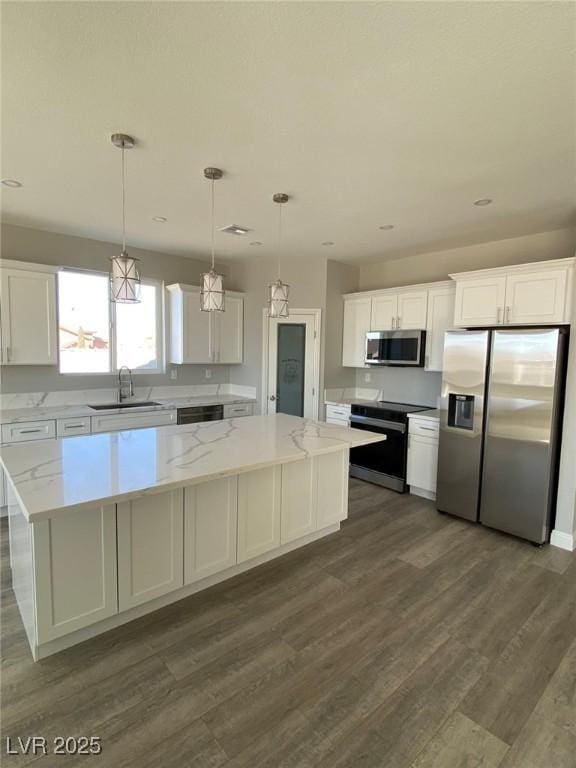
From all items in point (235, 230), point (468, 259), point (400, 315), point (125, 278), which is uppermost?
point (235, 230)

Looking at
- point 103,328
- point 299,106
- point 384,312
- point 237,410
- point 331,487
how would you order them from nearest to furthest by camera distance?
point 299,106 < point 331,487 < point 103,328 < point 384,312 < point 237,410

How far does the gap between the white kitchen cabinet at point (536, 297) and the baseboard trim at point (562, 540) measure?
5.79ft

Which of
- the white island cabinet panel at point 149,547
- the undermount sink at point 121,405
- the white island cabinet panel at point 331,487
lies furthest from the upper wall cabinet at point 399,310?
the white island cabinet panel at point 149,547

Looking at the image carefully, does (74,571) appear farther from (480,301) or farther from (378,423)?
(480,301)

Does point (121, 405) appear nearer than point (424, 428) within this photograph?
No

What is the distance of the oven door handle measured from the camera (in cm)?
426

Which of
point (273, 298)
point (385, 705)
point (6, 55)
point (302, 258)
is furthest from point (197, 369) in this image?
point (385, 705)

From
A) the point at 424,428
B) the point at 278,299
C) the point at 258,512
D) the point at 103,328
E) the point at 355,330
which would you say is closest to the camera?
the point at 258,512

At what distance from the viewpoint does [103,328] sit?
450cm

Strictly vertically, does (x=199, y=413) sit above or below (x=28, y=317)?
below

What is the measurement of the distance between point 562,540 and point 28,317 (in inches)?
205

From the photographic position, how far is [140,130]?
2.08m

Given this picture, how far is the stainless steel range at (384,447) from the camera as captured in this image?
4.26 metres

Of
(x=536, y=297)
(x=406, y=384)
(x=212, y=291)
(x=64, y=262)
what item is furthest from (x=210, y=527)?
(x=64, y=262)
